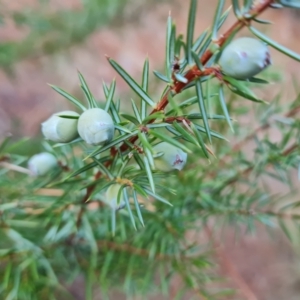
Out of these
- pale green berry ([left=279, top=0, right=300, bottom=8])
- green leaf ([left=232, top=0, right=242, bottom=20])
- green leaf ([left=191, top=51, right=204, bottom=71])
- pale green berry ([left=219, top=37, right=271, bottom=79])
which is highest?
green leaf ([left=232, top=0, right=242, bottom=20])

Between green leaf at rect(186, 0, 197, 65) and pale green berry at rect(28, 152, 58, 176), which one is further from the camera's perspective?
pale green berry at rect(28, 152, 58, 176)

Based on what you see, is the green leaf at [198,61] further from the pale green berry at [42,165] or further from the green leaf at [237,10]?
the pale green berry at [42,165]

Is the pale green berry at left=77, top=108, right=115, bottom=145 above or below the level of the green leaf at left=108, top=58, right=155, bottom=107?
below

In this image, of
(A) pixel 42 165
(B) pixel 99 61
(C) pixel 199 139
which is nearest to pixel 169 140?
(C) pixel 199 139

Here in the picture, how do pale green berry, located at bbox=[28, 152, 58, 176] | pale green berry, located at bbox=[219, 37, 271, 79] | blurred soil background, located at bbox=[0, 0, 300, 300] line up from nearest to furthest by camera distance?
pale green berry, located at bbox=[219, 37, 271, 79]
pale green berry, located at bbox=[28, 152, 58, 176]
blurred soil background, located at bbox=[0, 0, 300, 300]

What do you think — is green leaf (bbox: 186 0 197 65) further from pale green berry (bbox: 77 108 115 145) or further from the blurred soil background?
the blurred soil background

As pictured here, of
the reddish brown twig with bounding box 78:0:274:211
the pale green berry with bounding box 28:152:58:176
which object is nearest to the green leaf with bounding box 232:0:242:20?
the reddish brown twig with bounding box 78:0:274:211

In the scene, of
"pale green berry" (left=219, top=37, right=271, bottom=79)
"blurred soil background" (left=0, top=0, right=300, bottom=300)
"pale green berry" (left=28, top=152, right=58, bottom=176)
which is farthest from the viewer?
"blurred soil background" (left=0, top=0, right=300, bottom=300)
